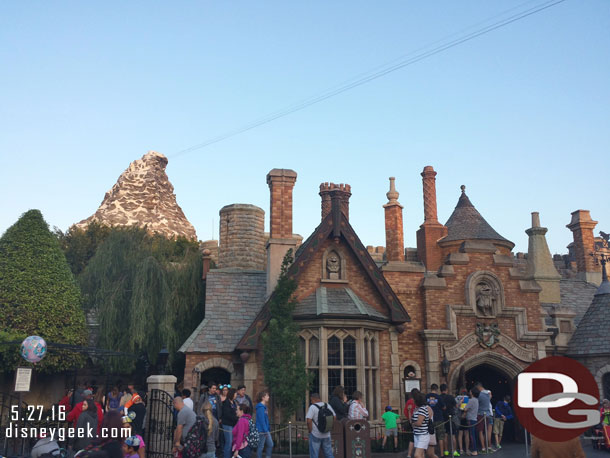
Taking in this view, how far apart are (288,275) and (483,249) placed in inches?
294

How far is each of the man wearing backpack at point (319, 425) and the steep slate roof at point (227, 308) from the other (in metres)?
7.47

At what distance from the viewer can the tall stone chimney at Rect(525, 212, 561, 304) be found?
25.7 meters

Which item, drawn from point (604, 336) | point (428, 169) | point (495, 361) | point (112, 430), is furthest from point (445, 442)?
point (428, 169)

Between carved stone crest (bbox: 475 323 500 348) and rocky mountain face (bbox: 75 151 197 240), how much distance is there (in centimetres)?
4083

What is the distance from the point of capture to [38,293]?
65.8ft

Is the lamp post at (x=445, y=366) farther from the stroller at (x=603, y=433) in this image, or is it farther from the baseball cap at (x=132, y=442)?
the baseball cap at (x=132, y=442)

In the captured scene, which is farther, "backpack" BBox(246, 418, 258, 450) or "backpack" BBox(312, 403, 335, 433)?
"backpack" BBox(246, 418, 258, 450)

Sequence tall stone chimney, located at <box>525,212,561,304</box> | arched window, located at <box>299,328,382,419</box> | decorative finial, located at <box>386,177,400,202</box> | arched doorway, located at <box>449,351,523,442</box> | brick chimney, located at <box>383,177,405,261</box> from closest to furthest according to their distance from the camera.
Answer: arched window, located at <box>299,328,382,419</box>, arched doorway, located at <box>449,351,523,442</box>, brick chimney, located at <box>383,177,405,261</box>, decorative finial, located at <box>386,177,400,202</box>, tall stone chimney, located at <box>525,212,561,304</box>

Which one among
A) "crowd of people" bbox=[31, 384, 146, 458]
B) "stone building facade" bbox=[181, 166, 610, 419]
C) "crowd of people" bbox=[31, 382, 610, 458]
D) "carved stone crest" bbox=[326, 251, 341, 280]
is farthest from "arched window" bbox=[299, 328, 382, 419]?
"crowd of people" bbox=[31, 384, 146, 458]

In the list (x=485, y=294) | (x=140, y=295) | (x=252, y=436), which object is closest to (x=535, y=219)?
(x=485, y=294)

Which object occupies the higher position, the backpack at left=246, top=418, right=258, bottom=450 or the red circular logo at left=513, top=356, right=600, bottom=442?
the red circular logo at left=513, top=356, right=600, bottom=442

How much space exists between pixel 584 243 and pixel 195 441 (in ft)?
85.2

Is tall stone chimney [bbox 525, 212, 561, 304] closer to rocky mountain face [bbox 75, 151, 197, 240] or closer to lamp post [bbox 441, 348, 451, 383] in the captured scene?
lamp post [bbox 441, 348, 451, 383]

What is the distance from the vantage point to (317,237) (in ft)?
60.4
